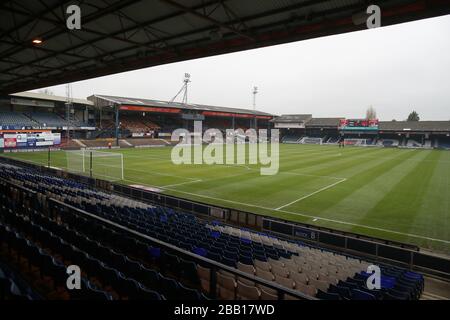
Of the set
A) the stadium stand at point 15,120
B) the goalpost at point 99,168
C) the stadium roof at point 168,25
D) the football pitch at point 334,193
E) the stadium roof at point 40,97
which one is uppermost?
the stadium roof at point 40,97

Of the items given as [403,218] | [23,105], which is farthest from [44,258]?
[23,105]

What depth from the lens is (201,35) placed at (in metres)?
12.2

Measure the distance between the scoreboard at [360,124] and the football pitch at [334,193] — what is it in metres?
49.9

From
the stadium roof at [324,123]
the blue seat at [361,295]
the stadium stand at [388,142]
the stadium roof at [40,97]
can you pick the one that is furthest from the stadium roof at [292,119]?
the blue seat at [361,295]

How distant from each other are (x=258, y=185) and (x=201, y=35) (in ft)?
50.4

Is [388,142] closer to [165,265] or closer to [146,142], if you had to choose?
[146,142]

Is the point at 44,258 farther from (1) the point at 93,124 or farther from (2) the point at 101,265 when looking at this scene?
(1) the point at 93,124

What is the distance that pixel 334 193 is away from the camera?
73.3 ft

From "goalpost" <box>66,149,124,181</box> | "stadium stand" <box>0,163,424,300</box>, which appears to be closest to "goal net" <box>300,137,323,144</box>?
"goalpost" <box>66,149,124,181</box>

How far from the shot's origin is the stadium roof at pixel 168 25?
29.8 ft

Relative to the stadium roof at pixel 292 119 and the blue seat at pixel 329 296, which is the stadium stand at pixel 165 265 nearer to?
the blue seat at pixel 329 296

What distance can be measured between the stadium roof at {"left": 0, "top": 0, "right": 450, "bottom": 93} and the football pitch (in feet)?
32.4

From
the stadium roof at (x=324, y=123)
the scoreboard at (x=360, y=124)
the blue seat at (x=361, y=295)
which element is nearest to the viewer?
the blue seat at (x=361, y=295)
